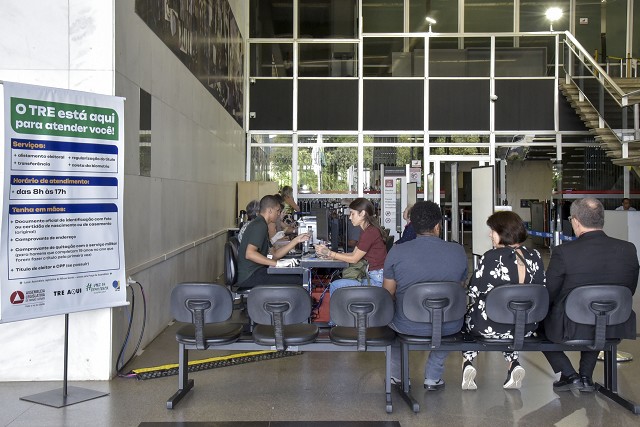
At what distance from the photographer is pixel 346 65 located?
48.3 ft

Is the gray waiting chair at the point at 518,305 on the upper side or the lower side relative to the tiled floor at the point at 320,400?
upper

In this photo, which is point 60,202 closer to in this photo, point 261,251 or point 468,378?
point 261,251

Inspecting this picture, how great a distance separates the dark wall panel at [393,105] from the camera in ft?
47.8

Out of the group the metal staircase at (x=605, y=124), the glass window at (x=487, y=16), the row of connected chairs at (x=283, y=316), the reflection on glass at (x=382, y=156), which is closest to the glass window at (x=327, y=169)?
the reflection on glass at (x=382, y=156)

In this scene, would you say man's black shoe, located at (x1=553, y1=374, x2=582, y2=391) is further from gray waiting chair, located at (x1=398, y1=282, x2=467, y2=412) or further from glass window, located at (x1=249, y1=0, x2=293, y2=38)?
glass window, located at (x1=249, y1=0, x2=293, y2=38)

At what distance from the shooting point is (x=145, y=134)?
591 cm

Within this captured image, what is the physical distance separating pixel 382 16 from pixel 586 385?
12.0m

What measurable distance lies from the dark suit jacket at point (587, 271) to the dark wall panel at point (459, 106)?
10.4m

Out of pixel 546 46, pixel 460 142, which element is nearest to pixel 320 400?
pixel 460 142

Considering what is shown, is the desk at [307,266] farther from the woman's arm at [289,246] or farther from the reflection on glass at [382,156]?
the reflection on glass at [382,156]

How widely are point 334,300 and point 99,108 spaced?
2.11 metres

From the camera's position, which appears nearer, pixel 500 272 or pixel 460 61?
pixel 500 272

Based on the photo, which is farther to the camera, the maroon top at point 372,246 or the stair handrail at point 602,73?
the stair handrail at point 602,73

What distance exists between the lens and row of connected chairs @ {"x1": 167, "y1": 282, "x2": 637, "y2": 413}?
4.07m
